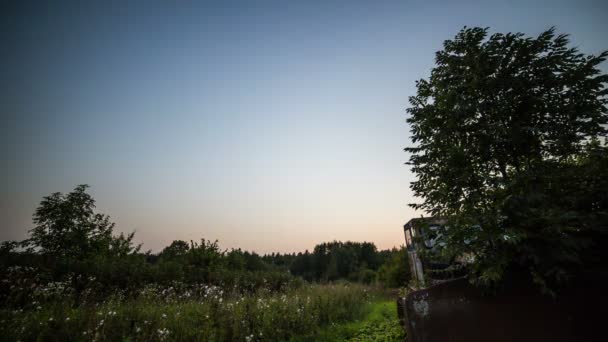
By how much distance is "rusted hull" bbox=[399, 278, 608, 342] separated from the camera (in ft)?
9.50

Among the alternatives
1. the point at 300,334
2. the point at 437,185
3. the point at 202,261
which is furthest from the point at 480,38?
the point at 202,261

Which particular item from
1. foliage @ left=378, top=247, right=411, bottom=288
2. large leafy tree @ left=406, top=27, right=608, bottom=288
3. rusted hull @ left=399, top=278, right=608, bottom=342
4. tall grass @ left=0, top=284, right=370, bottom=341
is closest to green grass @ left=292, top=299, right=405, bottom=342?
tall grass @ left=0, top=284, right=370, bottom=341

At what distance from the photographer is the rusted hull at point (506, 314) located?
289 cm

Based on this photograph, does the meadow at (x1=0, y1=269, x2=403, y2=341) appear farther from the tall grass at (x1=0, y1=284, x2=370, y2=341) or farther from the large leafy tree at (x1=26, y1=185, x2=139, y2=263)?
the large leafy tree at (x1=26, y1=185, x2=139, y2=263)

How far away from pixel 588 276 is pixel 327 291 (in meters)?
10.2

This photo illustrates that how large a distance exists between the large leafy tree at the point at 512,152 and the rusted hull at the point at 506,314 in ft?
0.95

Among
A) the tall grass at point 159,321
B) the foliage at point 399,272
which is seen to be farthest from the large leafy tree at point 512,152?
the foliage at point 399,272

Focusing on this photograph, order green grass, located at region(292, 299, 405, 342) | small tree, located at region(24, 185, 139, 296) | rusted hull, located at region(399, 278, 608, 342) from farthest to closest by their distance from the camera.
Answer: small tree, located at region(24, 185, 139, 296), green grass, located at region(292, 299, 405, 342), rusted hull, located at region(399, 278, 608, 342)

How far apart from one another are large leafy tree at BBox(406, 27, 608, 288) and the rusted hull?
290 mm

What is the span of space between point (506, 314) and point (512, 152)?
256cm

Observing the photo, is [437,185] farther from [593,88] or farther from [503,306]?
[593,88]

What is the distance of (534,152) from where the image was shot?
12.8ft

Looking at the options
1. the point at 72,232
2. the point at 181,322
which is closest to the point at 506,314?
the point at 181,322

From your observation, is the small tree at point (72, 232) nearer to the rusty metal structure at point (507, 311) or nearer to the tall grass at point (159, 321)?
the tall grass at point (159, 321)
